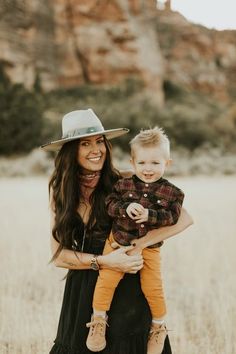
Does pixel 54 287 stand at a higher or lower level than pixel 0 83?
lower

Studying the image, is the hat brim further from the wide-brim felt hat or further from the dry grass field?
the dry grass field

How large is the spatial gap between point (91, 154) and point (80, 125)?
0.61 ft

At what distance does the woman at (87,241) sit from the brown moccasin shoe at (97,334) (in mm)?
86

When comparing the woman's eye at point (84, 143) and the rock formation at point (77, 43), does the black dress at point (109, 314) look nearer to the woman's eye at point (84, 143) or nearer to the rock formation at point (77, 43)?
the woman's eye at point (84, 143)

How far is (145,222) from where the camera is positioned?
2561 millimetres

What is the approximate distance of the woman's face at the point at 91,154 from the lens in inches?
111

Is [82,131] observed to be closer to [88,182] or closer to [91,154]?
[91,154]

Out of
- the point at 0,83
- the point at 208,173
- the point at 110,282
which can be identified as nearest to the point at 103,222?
the point at 110,282

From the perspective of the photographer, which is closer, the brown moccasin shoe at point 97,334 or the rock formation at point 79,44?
the brown moccasin shoe at point 97,334

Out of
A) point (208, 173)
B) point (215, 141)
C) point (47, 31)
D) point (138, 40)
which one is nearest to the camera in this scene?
point (208, 173)

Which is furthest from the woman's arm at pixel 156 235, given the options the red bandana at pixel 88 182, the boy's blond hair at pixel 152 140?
the red bandana at pixel 88 182

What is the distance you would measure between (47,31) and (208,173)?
2139 centimetres

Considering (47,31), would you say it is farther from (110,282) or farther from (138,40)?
(110,282)

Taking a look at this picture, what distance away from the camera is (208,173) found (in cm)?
2402
